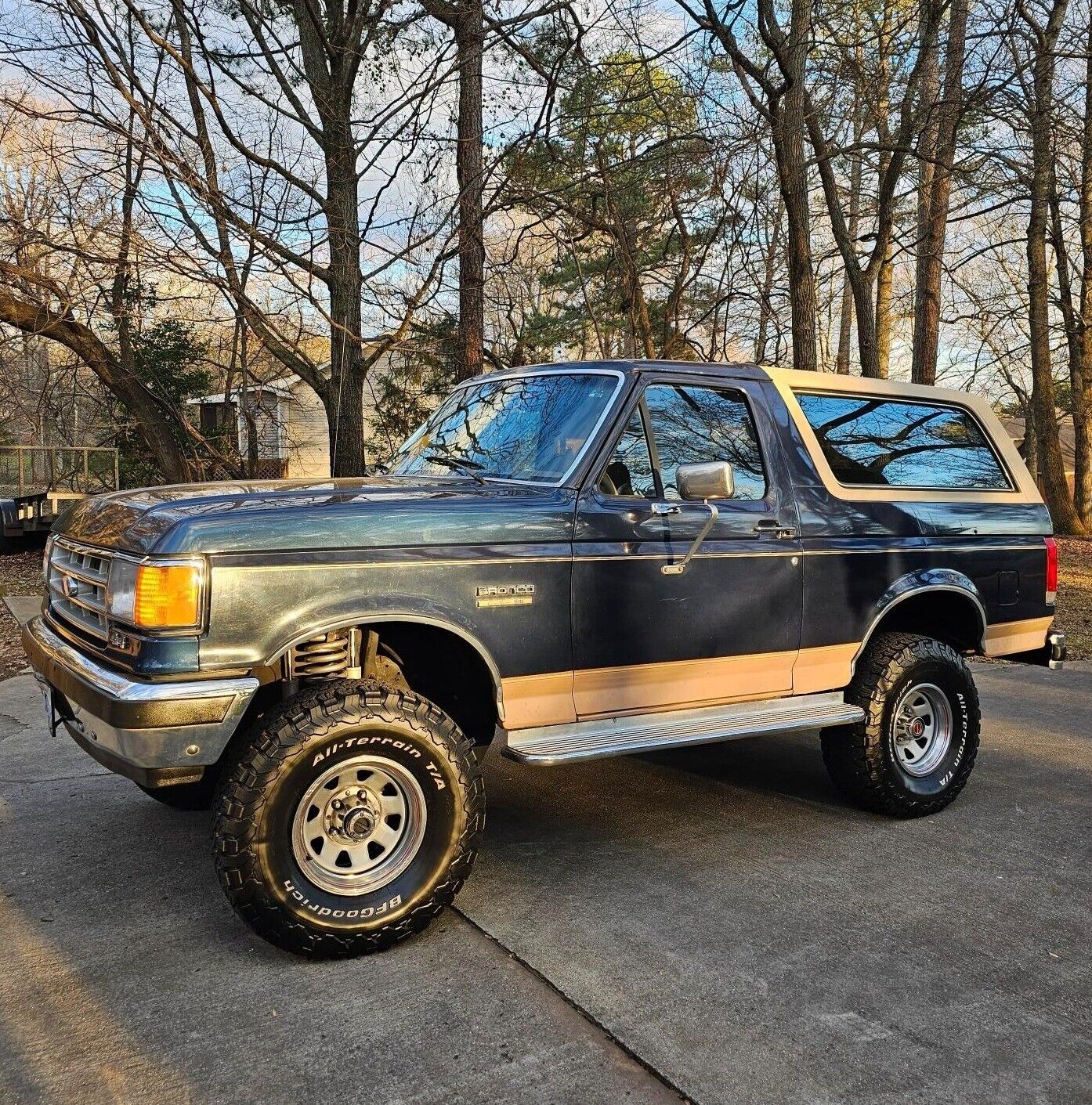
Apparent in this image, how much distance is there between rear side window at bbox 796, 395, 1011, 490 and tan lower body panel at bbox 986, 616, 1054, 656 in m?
0.76

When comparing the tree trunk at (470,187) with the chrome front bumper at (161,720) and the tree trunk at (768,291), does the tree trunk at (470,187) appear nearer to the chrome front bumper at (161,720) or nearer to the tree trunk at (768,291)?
the tree trunk at (768,291)

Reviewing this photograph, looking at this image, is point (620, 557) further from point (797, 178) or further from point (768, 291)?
point (768, 291)

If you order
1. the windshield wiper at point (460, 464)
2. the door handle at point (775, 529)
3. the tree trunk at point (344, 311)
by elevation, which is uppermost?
the tree trunk at point (344, 311)

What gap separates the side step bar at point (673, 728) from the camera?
148 inches

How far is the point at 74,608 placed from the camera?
3.82 metres

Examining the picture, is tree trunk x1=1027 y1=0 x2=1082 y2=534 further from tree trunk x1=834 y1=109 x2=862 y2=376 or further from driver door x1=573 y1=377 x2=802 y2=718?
driver door x1=573 y1=377 x2=802 y2=718

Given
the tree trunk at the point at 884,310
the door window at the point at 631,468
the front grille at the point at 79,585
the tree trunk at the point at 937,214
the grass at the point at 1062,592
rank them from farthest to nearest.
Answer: the tree trunk at the point at 884,310 < the tree trunk at the point at 937,214 < the grass at the point at 1062,592 < the door window at the point at 631,468 < the front grille at the point at 79,585

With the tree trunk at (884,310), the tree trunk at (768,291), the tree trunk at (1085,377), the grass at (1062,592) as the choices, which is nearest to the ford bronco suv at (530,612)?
the grass at (1062,592)

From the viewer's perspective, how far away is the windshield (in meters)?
4.20

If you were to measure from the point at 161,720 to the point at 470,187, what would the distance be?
8385 millimetres

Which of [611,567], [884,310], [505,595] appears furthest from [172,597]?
[884,310]

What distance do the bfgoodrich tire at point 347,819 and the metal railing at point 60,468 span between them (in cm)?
1640

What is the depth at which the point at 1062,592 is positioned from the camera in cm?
→ 1217

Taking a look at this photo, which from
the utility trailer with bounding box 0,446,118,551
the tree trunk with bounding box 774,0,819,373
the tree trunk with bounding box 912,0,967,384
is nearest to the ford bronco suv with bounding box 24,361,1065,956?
the tree trunk with bounding box 774,0,819,373
